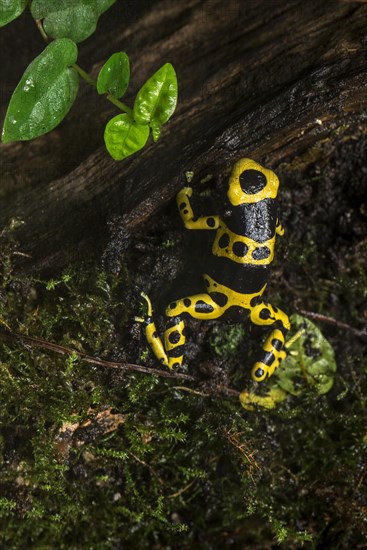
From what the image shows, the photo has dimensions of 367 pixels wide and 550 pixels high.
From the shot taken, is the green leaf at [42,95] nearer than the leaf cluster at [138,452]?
Yes

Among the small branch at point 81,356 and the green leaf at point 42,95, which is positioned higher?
the green leaf at point 42,95

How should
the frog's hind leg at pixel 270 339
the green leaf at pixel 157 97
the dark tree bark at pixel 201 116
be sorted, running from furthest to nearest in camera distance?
the frog's hind leg at pixel 270 339, the dark tree bark at pixel 201 116, the green leaf at pixel 157 97

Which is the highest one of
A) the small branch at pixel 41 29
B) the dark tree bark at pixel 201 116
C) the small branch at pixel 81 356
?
the small branch at pixel 41 29

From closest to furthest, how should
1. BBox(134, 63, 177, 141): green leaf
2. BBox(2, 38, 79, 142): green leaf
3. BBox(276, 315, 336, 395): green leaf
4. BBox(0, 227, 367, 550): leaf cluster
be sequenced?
1. BBox(2, 38, 79, 142): green leaf
2. BBox(134, 63, 177, 141): green leaf
3. BBox(0, 227, 367, 550): leaf cluster
4. BBox(276, 315, 336, 395): green leaf

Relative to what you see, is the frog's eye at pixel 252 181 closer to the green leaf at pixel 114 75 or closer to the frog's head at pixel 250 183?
the frog's head at pixel 250 183

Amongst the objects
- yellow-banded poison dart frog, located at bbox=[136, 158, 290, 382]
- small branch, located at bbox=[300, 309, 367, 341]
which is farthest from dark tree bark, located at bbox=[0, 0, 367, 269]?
small branch, located at bbox=[300, 309, 367, 341]

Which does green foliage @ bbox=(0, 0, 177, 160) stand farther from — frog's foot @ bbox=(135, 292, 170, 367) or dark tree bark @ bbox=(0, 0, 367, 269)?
frog's foot @ bbox=(135, 292, 170, 367)

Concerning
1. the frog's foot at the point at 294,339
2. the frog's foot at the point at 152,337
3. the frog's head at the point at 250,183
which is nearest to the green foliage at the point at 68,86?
the frog's head at the point at 250,183
